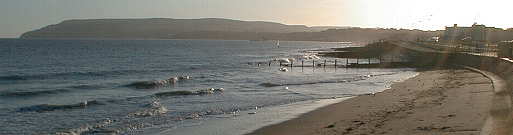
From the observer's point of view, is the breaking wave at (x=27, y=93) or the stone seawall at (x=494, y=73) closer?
the stone seawall at (x=494, y=73)

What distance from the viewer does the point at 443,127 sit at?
1292 cm

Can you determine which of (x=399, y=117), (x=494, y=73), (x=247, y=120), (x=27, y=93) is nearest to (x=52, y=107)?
(x=27, y=93)

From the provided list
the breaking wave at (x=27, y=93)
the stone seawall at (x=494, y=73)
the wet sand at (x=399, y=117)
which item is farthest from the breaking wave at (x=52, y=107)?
the stone seawall at (x=494, y=73)

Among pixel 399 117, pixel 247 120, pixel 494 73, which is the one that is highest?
pixel 494 73

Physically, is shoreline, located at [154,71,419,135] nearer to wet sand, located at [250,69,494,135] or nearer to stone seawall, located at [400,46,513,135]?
wet sand, located at [250,69,494,135]

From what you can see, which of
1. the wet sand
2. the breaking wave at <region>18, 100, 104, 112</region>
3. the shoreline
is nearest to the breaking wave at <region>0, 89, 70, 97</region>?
the breaking wave at <region>18, 100, 104, 112</region>

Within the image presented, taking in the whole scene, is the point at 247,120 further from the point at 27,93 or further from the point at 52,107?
the point at 27,93

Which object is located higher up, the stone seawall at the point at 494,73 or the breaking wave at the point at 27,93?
the stone seawall at the point at 494,73

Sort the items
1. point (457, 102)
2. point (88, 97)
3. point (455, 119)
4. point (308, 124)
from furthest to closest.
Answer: point (88, 97), point (457, 102), point (308, 124), point (455, 119)

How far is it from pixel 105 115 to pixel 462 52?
38.1 m

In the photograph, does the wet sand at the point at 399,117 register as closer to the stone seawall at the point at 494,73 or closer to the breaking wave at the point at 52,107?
the stone seawall at the point at 494,73

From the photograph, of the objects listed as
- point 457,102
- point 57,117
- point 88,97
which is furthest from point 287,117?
point 88,97

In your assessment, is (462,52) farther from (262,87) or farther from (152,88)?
(152,88)

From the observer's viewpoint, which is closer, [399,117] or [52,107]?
[399,117]
